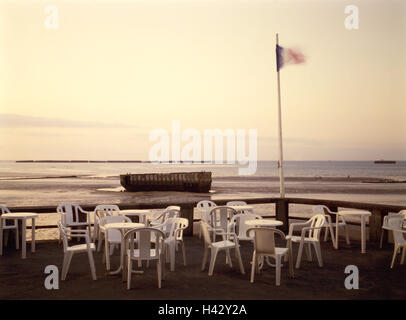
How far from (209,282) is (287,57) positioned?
19.6 feet

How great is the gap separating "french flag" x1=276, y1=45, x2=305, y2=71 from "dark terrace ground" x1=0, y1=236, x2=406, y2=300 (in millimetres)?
4582

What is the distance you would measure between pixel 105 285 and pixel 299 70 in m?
7.37

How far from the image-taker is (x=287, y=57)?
30.2ft

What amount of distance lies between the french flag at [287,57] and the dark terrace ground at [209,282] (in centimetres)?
458

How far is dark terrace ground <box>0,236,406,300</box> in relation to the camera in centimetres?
439

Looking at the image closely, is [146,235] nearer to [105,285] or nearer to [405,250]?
[105,285]

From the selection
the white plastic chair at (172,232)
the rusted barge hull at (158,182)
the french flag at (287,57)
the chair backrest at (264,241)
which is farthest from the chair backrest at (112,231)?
the rusted barge hull at (158,182)

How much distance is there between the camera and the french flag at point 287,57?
361 inches

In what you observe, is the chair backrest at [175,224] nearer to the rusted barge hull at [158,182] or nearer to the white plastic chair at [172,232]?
the white plastic chair at [172,232]

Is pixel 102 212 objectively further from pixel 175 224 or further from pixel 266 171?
pixel 266 171

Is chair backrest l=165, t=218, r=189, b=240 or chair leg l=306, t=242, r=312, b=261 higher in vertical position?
chair backrest l=165, t=218, r=189, b=240

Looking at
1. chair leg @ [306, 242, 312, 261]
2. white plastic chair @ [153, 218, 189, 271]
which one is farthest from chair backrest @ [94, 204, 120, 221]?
chair leg @ [306, 242, 312, 261]

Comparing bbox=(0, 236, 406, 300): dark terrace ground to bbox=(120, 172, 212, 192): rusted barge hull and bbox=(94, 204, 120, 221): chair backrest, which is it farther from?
bbox=(120, 172, 212, 192): rusted barge hull

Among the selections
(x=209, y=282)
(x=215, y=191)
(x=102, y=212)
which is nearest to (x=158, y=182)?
(x=215, y=191)
